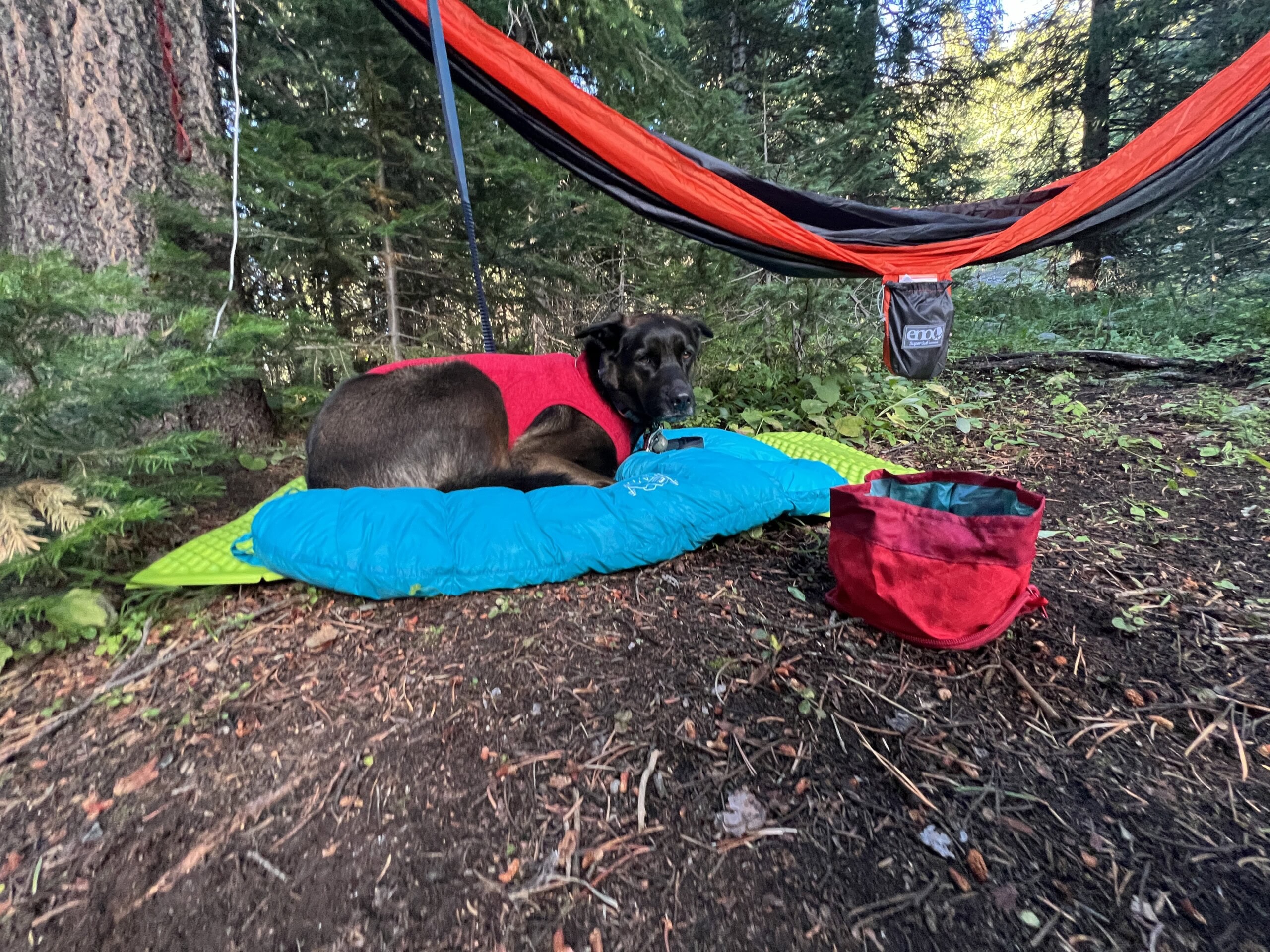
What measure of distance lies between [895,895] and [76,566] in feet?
9.17

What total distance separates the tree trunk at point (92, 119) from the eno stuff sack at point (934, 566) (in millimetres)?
3584

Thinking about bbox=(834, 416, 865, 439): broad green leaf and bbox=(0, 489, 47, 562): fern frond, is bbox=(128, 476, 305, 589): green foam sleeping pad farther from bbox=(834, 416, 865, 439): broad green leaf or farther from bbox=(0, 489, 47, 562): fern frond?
bbox=(834, 416, 865, 439): broad green leaf

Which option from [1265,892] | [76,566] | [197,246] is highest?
[197,246]

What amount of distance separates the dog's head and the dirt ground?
129 cm

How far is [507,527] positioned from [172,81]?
312cm

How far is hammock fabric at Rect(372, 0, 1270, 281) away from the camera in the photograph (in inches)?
113

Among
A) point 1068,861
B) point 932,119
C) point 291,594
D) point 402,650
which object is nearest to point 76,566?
point 291,594

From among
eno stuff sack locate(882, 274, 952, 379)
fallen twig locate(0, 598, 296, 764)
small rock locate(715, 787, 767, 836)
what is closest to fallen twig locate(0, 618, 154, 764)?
fallen twig locate(0, 598, 296, 764)

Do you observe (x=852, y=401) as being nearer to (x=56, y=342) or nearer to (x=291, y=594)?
(x=291, y=594)

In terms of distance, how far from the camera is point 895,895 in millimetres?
1028

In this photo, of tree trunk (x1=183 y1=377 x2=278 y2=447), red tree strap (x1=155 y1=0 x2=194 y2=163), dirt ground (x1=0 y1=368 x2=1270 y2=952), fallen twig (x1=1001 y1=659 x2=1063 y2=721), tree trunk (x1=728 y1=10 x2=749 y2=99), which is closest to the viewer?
dirt ground (x1=0 y1=368 x2=1270 y2=952)

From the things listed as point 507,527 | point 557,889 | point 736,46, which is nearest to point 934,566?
point 557,889

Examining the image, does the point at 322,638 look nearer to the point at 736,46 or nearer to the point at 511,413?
the point at 511,413

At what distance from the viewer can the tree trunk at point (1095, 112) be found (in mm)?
7672
